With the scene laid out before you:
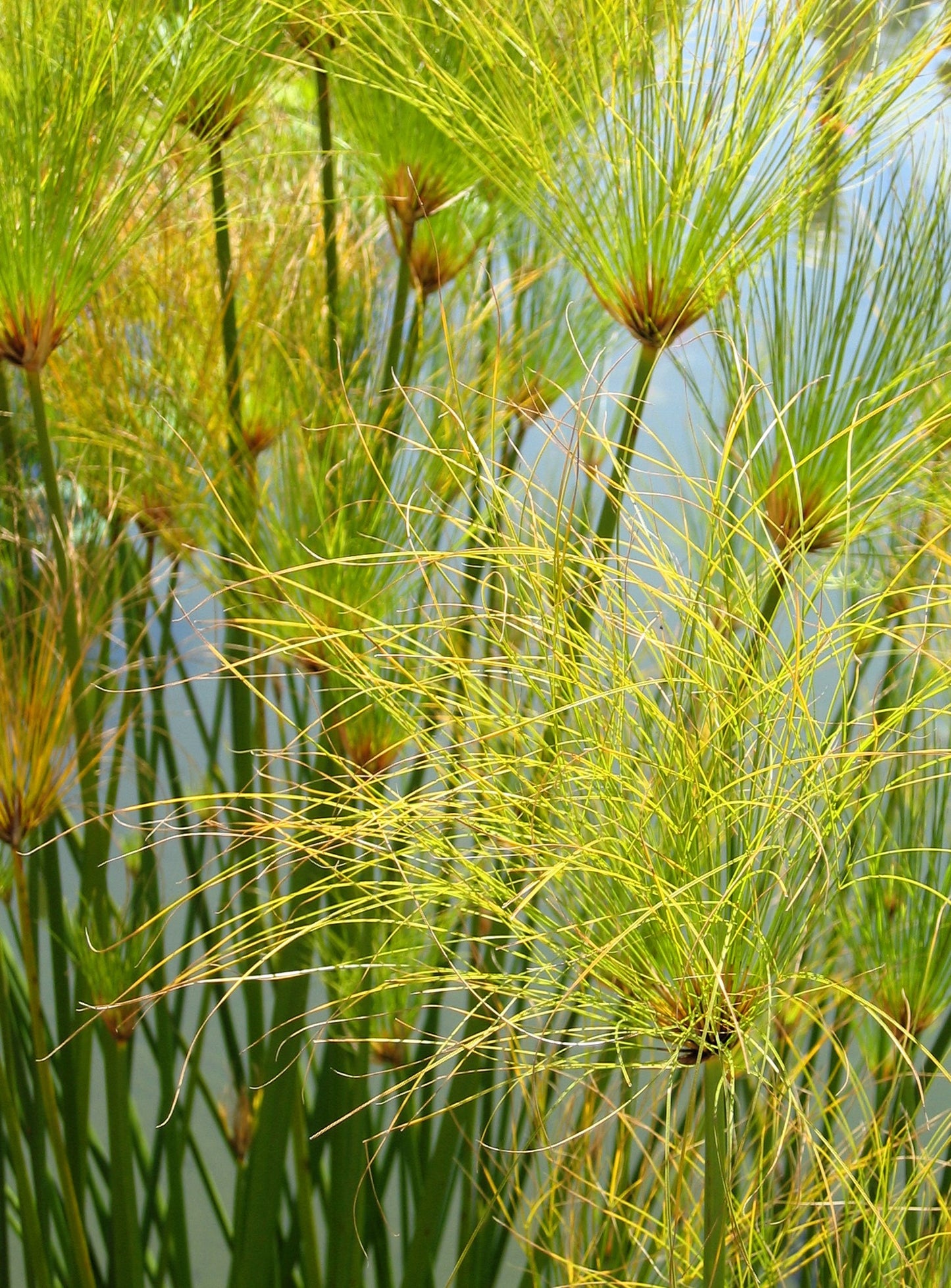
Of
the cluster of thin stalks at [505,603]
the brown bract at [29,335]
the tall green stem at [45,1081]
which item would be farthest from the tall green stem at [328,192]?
the tall green stem at [45,1081]

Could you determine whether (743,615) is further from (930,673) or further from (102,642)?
(102,642)

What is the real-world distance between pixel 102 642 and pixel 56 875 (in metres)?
0.23

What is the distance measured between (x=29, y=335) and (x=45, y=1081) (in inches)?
10.3

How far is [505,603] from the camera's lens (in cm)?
29

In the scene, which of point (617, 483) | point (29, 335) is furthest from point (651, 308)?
point (29, 335)

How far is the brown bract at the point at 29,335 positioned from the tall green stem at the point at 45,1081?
0.16 metres

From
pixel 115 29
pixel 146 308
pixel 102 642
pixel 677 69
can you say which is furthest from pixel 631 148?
pixel 102 642

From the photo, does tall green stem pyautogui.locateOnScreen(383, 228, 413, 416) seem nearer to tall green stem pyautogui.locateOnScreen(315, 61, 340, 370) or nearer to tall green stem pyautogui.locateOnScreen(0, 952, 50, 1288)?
tall green stem pyautogui.locateOnScreen(315, 61, 340, 370)

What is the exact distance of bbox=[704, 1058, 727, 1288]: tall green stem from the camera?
228 millimetres

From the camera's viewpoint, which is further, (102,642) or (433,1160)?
(102,642)

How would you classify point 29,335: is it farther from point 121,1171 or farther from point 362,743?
point 121,1171

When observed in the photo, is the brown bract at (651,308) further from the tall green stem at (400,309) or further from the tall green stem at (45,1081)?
the tall green stem at (45,1081)

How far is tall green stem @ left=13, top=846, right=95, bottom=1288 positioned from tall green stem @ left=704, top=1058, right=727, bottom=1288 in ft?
0.82

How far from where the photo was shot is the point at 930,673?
1.58 feet
